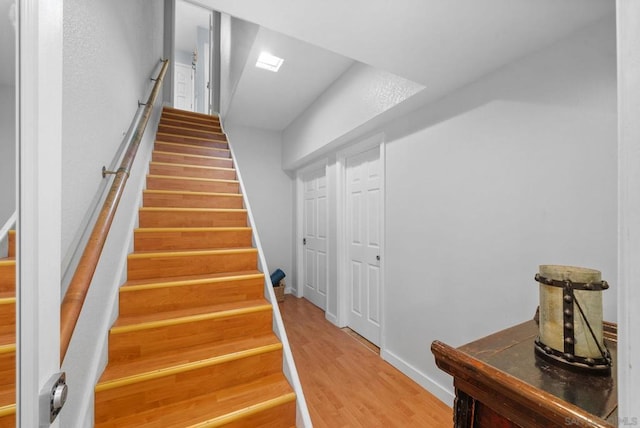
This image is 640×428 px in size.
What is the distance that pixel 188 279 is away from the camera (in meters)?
1.70

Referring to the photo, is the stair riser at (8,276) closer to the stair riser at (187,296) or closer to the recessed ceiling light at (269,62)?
the stair riser at (187,296)

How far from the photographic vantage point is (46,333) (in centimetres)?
47

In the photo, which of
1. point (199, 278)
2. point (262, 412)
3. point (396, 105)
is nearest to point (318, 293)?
point (199, 278)

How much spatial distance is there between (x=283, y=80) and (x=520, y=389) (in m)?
2.77

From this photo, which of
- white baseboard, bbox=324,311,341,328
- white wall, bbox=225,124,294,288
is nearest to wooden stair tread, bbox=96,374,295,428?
white baseboard, bbox=324,311,341,328

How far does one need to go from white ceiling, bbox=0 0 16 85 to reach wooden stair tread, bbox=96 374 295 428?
1.38 m

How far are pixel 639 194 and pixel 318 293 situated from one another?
11.3 feet

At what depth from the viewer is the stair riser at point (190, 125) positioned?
336 centimetres

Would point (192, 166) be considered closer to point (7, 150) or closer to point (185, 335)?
point (185, 335)

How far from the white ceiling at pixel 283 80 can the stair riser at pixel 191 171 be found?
91 centimetres

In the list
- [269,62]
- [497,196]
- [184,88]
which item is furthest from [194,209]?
[184,88]

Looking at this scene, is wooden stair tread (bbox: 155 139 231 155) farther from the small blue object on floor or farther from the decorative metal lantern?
the decorative metal lantern

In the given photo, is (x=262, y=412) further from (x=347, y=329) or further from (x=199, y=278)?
(x=347, y=329)

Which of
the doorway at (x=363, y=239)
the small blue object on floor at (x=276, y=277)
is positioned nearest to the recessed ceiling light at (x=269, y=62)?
the doorway at (x=363, y=239)
